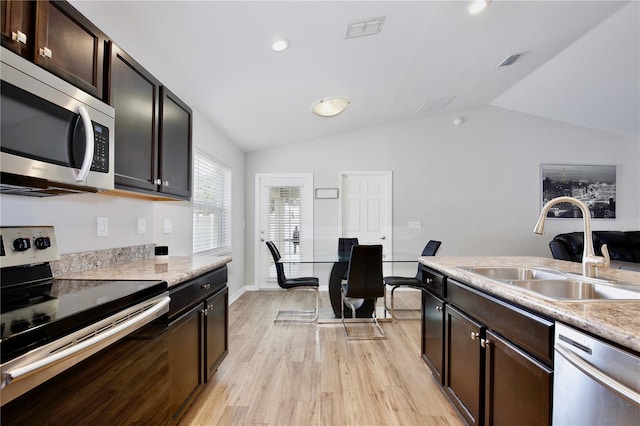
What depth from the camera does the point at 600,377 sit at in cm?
80

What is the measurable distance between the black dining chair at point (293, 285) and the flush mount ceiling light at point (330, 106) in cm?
163

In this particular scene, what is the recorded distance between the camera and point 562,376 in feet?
3.11

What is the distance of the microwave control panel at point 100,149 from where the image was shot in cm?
129

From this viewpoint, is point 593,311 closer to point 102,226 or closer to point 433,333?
point 433,333

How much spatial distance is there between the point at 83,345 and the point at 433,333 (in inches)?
79.6

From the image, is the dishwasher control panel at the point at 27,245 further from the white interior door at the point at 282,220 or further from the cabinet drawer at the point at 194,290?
the white interior door at the point at 282,220

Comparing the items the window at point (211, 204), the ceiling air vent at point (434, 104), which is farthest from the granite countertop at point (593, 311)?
the ceiling air vent at point (434, 104)

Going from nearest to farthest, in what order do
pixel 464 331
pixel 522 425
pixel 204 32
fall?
pixel 522 425 < pixel 464 331 < pixel 204 32

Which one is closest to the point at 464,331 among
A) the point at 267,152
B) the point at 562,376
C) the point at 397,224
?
the point at 562,376

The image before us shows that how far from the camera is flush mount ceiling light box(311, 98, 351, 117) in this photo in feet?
10.2

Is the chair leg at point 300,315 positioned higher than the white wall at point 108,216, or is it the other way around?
the white wall at point 108,216

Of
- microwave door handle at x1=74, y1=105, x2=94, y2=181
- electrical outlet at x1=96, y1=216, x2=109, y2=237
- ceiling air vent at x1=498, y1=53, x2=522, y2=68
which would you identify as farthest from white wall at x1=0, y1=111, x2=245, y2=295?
ceiling air vent at x1=498, y1=53, x2=522, y2=68

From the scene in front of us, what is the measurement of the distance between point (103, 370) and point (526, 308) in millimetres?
1565

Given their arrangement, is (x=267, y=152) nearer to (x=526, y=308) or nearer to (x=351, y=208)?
(x=351, y=208)
